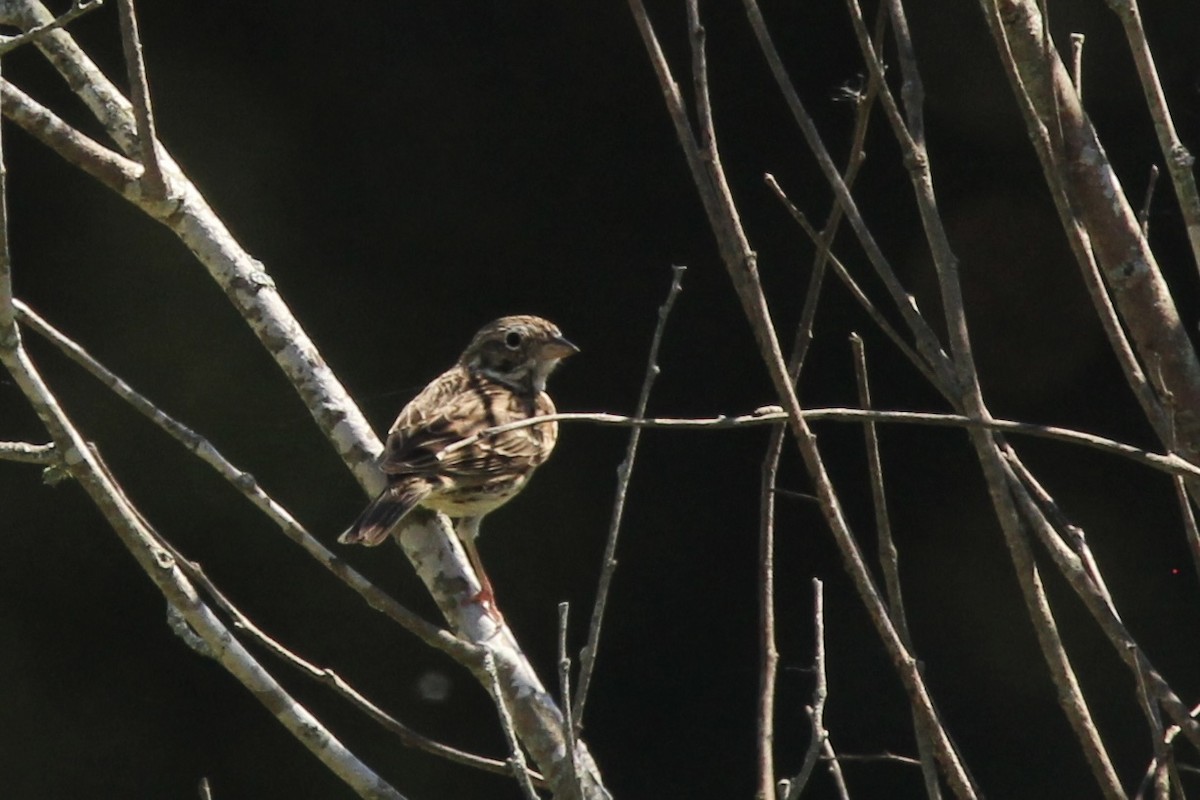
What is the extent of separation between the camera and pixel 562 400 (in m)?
5.01

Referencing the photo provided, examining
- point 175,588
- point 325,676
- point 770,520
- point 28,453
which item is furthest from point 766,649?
point 28,453

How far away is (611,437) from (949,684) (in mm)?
1303

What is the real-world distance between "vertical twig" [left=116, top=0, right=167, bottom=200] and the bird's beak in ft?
5.70

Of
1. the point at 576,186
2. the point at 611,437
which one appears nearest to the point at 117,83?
the point at 576,186

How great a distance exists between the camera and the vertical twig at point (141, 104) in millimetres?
2152

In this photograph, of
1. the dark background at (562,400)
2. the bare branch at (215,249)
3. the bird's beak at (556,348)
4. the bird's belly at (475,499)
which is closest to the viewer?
the bare branch at (215,249)

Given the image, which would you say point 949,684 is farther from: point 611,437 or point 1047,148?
point 1047,148

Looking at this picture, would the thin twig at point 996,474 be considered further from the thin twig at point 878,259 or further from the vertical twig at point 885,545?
the vertical twig at point 885,545

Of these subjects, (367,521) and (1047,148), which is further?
(367,521)

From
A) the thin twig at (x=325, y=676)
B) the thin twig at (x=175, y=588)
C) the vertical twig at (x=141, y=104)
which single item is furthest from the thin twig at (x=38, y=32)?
the thin twig at (x=325, y=676)

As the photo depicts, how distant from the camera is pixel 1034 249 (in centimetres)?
468

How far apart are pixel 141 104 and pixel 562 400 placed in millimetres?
2713

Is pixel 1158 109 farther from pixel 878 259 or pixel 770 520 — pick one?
pixel 770 520

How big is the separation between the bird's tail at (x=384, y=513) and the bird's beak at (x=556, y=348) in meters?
1.23
